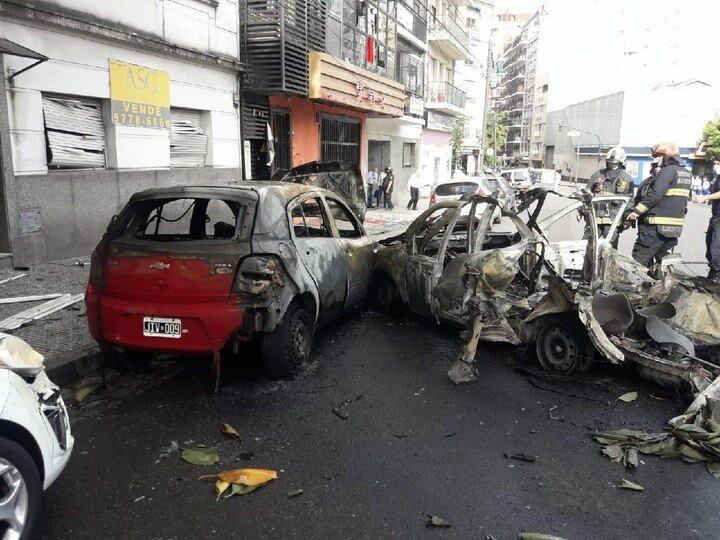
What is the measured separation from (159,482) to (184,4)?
10.4 meters

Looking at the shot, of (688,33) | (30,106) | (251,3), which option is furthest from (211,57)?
(688,33)

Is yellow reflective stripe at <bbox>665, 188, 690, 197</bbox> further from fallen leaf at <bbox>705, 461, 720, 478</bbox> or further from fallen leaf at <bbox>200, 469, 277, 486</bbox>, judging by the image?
fallen leaf at <bbox>200, 469, 277, 486</bbox>

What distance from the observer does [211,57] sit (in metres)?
11.8

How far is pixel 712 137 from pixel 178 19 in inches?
1786

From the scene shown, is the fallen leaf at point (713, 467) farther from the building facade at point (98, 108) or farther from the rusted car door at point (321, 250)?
the building facade at point (98, 108)

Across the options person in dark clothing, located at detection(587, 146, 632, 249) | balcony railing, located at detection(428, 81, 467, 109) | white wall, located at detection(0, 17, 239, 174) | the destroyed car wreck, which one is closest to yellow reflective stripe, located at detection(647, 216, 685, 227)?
the destroyed car wreck

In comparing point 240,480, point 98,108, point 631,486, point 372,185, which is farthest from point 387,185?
point 240,480

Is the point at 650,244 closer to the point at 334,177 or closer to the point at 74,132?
the point at 334,177

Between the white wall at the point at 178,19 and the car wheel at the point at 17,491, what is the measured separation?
810cm

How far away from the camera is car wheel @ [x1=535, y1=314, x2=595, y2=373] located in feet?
16.1

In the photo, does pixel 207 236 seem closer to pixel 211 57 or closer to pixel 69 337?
pixel 69 337

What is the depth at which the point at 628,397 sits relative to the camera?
461 centimetres

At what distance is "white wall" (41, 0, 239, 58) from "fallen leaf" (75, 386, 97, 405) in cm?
649

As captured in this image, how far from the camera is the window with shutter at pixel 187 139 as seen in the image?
37.6 feet
